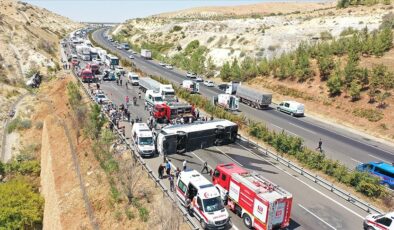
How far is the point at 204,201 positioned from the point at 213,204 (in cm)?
65

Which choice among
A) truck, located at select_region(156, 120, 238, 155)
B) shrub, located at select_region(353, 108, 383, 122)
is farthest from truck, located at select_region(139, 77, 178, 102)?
shrub, located at select_region(353, 108, 383, 122)

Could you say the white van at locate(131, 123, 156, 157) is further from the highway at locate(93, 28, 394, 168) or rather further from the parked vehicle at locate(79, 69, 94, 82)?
the parked vehicle at locate(79, 69, 94, 82)

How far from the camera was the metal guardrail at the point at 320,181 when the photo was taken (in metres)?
26.3

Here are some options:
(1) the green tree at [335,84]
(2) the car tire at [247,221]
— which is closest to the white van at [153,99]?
(2) the car tire at [247,221]

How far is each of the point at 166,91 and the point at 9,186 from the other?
2704 cm

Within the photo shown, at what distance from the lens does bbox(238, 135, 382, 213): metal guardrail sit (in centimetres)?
2627

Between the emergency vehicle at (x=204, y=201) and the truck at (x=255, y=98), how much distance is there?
3495 centimetres

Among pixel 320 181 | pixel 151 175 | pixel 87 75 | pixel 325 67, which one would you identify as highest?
pixel 325 67

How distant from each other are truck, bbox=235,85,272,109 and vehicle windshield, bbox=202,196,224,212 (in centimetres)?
3659

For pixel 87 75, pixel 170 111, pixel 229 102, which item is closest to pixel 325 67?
pixel 229 102

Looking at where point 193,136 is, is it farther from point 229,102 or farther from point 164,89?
point 164,89

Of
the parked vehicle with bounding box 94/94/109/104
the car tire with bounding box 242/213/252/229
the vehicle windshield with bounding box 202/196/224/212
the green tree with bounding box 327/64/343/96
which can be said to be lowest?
the car tire with bounding box 242/213/252/229

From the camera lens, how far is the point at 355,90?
55062 millimetres

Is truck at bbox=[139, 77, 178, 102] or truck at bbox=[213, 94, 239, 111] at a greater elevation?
truck at bbox=[139, 77, 178, 102]
